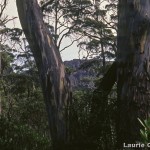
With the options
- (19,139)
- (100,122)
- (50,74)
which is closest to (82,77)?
(19,139)

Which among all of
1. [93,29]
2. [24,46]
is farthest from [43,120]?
[24,46]

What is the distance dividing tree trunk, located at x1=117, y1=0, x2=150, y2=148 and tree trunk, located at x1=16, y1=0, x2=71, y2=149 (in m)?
0.97

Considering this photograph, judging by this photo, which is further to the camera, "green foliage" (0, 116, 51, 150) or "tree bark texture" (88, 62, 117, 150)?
"green foliage" (0, 116, 51, 150)

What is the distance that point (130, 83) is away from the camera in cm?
506

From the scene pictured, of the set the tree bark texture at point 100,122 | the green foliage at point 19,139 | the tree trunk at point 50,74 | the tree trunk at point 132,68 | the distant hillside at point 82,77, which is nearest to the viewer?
the tree trunk at point 132,68

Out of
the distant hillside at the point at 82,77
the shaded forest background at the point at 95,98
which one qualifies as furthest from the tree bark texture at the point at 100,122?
the distant hillside at the point at 82,77

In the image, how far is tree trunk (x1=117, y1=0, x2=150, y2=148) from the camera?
4.88 m

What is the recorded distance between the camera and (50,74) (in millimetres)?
5789

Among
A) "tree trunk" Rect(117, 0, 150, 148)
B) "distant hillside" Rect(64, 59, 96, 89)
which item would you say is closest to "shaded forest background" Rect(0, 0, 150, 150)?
"tree trunk" Rect(117, 0, 150, 148)

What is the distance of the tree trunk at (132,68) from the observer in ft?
16.0

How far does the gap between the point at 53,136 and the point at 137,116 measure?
156 cm

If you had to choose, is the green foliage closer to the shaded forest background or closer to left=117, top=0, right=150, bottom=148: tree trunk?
the shaded forest background

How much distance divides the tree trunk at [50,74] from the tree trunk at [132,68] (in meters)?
0.97

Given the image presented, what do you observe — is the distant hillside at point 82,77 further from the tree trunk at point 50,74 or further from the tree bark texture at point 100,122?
the tree bark texture at point 100,122
